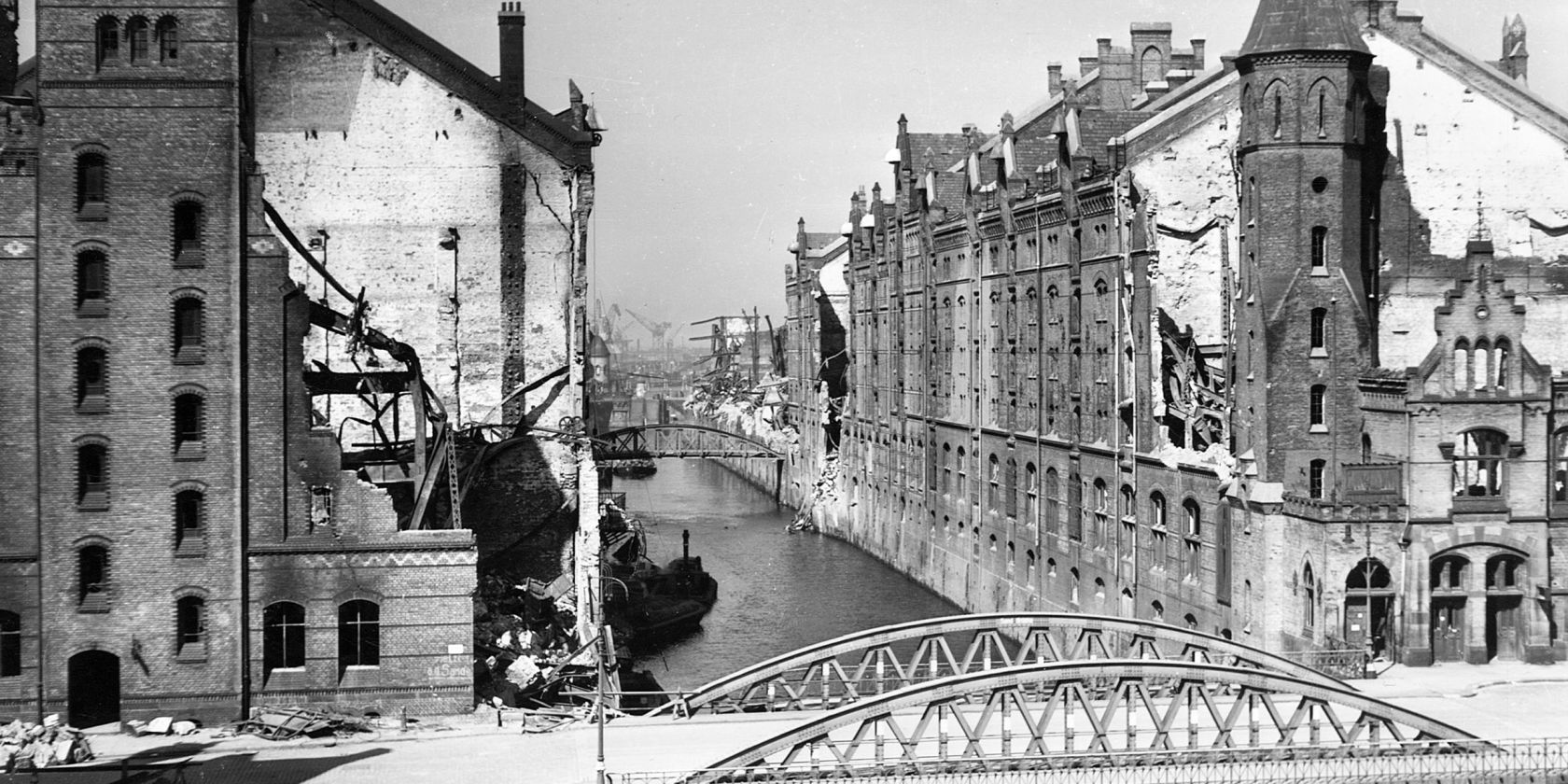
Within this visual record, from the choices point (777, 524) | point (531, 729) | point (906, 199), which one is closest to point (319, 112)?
point (531, 729)

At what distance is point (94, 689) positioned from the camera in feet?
137

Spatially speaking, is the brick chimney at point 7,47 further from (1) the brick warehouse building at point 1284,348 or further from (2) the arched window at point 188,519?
(1) the brick warehouse building at point 1284,348

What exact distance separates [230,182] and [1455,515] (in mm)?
31876

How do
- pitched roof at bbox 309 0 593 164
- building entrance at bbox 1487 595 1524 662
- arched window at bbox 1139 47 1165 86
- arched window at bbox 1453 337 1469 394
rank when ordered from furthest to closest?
arched window at bbox 1139 47 1165 86
pitched roof at bbox 309 0 593 164
building entrance at bbox 1487 595 1524 662
arched window at bbox 1453 337 1469 394

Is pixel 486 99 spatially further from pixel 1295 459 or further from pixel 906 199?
pixel 906 199

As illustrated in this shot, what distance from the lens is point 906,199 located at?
8975 centimetres

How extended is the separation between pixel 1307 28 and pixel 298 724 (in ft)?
103

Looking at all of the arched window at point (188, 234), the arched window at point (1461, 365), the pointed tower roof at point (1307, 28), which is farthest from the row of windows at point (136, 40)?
the arched window at point (1461, 365)

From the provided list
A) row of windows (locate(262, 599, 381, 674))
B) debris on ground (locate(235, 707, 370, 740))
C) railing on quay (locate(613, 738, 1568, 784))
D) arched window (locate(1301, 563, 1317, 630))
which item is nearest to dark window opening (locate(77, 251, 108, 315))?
row of windows (locate(262, 599, 381, 674))

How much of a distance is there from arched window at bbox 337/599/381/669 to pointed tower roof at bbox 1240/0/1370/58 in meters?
27.4

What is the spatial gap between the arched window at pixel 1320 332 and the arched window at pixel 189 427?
28872 millimetres

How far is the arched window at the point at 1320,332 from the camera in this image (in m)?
48.3

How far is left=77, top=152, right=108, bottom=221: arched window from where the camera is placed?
4006cm

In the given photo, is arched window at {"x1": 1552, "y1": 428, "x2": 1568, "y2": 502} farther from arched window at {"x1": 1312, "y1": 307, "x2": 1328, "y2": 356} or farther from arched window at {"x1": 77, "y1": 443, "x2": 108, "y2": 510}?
arched window at {"x1": 77, "y1": 443, "x2": 108, "y2": 510}
